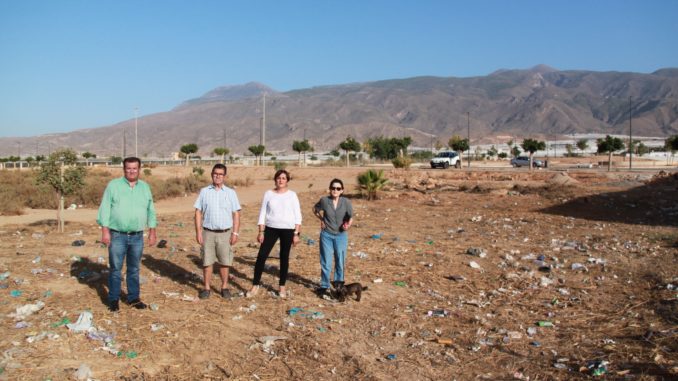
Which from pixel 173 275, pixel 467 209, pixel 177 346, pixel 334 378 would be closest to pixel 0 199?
pixel 173 275

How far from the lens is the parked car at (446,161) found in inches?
1825

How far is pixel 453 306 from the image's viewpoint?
7.06m

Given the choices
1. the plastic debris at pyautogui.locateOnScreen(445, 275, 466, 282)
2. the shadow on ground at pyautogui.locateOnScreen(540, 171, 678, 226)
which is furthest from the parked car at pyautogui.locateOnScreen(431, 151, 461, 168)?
the plastic debris at pyautogui.locateOnScreen(445, 275, 466, 282)

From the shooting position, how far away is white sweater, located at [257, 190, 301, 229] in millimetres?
6836

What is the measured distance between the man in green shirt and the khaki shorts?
2.13ft

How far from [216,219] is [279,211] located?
2.43 ft

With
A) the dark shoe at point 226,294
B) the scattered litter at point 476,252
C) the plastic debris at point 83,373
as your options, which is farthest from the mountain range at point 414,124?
the plastic debris at point 83,373

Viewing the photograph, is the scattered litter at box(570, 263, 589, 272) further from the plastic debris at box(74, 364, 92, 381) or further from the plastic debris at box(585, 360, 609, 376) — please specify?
the plastic debris at box(74, 364, 92, 381)

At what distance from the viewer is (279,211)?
6.85 meters

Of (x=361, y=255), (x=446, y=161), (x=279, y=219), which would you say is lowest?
(x=361, y=255)

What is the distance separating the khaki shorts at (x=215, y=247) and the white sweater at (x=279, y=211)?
0.49 meters

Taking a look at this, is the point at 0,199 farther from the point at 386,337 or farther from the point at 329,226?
the point at 386,337

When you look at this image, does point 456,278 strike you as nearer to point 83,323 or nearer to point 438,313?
point 438,313

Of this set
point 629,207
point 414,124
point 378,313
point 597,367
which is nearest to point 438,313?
point 378,313
